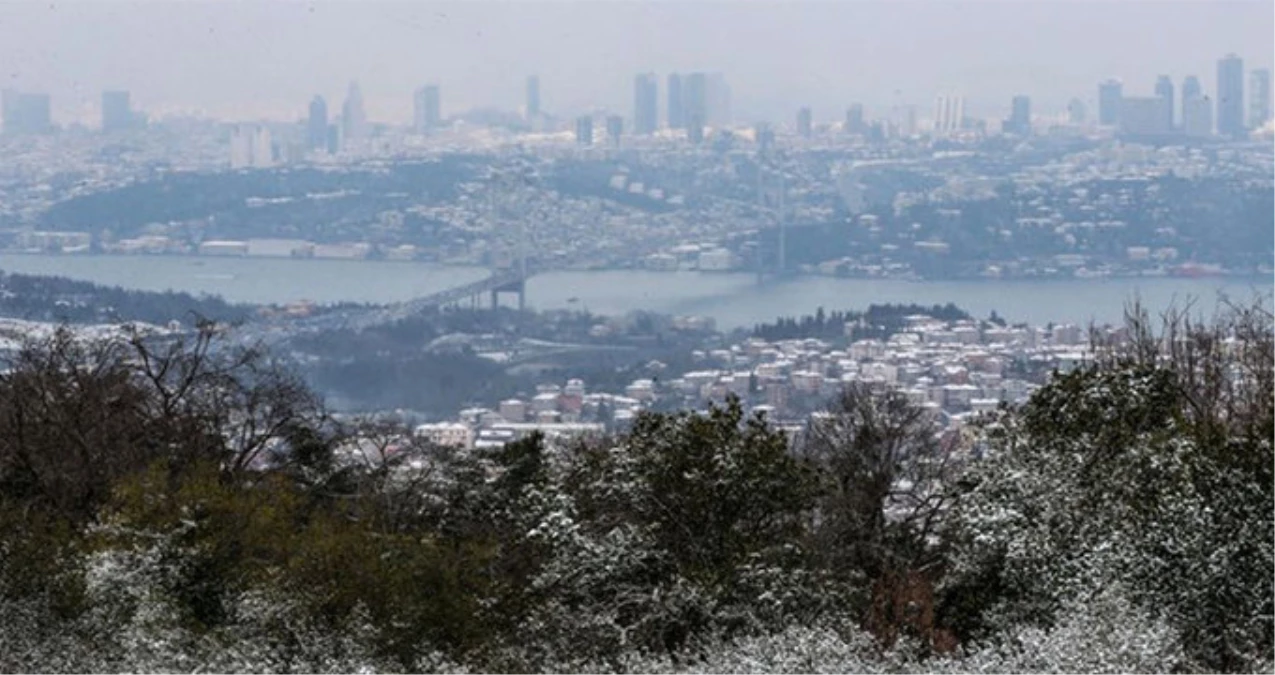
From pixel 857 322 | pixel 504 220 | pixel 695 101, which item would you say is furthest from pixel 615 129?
pixel 857 322

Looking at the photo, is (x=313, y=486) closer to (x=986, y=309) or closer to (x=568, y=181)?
(x=986, y=309)

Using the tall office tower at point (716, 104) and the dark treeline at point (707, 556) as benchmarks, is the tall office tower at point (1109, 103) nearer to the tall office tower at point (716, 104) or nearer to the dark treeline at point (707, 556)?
the tall office tower at point (716, 104)

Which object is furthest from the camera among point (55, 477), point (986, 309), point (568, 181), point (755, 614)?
point (568, 181)

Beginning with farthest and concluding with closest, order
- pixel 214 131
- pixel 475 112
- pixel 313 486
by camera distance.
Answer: pixel 475 112 → pixel 214 131 → pixel 313 486

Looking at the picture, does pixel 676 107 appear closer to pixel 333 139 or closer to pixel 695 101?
pixel 695 101

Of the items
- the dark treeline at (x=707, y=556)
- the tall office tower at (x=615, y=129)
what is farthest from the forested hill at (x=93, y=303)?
the tall office tower at (x=615, y=129)

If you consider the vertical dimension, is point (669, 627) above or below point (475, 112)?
below

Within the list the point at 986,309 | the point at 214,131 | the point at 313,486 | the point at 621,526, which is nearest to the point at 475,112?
the point at 214,131

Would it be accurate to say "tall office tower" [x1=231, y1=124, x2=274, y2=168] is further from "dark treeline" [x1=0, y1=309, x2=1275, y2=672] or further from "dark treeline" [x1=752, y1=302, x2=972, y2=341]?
"dark treeline" [x1=0, y1=309, x2=1275, y2=672]
